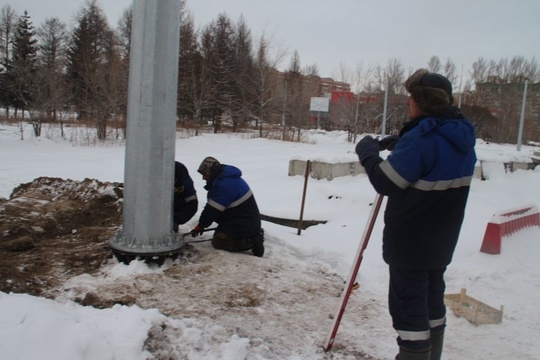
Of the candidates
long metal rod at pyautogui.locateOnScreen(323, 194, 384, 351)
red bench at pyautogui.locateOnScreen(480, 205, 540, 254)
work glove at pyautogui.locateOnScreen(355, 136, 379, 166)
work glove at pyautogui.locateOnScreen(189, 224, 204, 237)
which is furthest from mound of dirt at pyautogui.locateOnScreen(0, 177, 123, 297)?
red bench at pyautogui.locateOnScreen(480, 205, 540, 254)

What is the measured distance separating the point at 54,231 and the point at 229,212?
6.82 ft

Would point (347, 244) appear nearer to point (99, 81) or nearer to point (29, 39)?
point (99, 81)

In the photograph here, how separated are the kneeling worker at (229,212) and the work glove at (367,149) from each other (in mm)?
2330

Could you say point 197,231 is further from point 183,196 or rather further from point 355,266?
point 355,266

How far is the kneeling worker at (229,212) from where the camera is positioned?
4715mm

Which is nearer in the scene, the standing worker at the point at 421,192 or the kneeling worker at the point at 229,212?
the standing worker at the point at 421,192

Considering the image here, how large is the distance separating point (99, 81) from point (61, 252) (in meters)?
19.6

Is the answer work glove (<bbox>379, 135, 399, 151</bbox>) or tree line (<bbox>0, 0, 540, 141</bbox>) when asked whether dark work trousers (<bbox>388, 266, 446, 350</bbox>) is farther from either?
tree line (<bbox>0, 0, 540, 141</bbox>)

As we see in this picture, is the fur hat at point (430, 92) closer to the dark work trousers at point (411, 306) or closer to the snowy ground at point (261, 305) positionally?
the dark work trousers at point (411, 306)

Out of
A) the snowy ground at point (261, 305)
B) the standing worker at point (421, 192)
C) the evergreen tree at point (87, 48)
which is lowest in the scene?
the snowy ground at point (261, 305)

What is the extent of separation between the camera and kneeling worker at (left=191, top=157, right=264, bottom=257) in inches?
186

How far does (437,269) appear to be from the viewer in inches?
102

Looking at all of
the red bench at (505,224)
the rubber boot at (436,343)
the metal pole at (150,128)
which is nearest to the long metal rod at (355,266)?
the rubber boot at (436,343)

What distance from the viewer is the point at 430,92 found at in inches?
95.1
